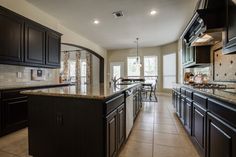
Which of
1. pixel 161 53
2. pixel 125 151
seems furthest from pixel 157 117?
pixel 161 53

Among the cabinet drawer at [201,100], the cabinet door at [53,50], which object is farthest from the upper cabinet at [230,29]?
the cabinet door at [53,50]

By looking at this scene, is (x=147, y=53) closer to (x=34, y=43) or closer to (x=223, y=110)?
(x=34, y=43)

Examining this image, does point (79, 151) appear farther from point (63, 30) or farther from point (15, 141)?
point (63, 30)

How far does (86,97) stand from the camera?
1.39 meters

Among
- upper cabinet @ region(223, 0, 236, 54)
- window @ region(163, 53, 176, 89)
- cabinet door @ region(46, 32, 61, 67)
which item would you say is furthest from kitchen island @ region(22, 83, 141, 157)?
window @ region(163, 53, 176, 89)

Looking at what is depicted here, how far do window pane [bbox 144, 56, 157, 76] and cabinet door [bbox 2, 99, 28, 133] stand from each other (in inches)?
262

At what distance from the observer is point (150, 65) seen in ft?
26.8

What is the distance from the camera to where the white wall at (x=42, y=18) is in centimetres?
290

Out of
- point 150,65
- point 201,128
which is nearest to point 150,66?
point 150,65

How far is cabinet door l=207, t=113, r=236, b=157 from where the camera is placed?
1097 mm

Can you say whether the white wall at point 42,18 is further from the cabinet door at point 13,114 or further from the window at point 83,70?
the window at point 83,70

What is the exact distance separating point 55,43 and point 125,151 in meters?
3.24

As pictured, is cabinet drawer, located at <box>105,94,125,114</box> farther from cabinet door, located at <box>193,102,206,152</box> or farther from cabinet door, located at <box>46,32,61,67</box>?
cabinet door, located at <box>46,32,61,67</box>

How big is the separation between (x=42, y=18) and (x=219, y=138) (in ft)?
14.3
